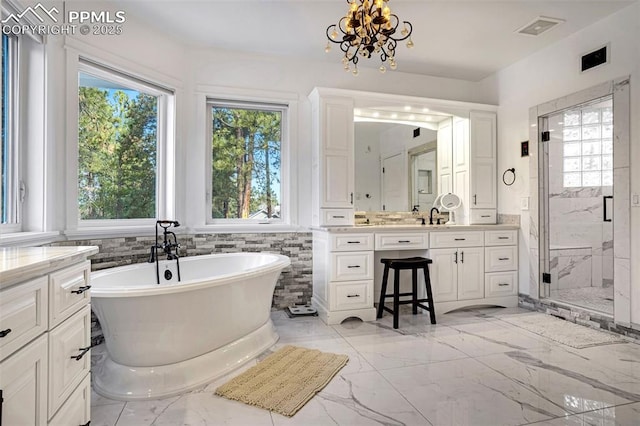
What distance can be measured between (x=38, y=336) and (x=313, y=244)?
2898 mm

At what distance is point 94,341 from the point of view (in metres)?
2.75

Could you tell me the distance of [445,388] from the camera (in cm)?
214

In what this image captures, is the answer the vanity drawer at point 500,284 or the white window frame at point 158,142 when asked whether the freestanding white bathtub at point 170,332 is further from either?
the vanity drawer at point 500,284

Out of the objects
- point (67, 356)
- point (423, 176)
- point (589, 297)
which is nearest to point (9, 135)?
point (67, 356)

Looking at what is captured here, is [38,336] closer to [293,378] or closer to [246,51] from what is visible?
[293,378]

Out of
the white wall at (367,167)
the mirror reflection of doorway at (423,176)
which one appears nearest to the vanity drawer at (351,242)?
the white wall at (367,167)

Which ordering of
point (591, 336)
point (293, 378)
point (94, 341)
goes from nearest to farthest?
point (293, 378) → point (94, 341) → point (591, 336)

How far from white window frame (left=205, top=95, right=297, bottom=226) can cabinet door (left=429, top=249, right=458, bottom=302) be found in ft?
5.29

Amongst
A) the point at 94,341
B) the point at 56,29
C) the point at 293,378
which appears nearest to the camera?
the point at 293,378

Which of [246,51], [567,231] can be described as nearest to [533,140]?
[567,231]

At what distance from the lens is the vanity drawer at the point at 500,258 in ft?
12.9

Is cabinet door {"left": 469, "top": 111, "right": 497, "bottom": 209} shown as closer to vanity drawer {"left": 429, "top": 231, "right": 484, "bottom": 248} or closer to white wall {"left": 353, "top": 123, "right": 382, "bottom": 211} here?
vanity drawer {"left": 429, "top": 231, "right": 484, "bottom": 248}

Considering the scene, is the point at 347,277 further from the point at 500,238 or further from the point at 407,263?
the point at 500,238

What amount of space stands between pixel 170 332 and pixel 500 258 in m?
3.45
